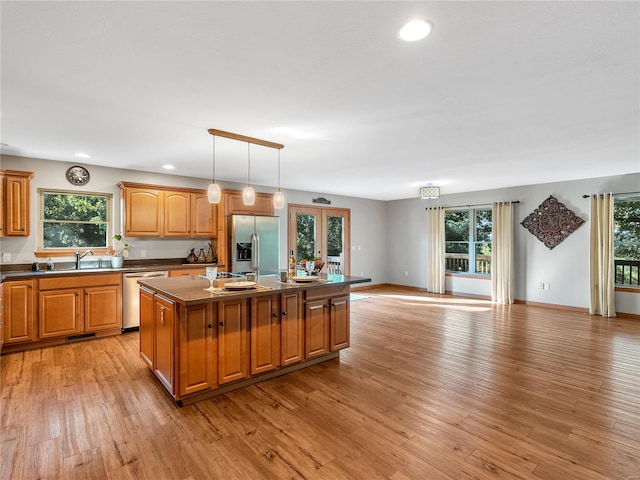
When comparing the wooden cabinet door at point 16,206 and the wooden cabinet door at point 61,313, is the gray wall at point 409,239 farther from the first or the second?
the wooden cabinet door at point 61,313

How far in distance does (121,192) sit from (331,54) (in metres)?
4.43

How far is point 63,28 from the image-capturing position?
67.7 inches

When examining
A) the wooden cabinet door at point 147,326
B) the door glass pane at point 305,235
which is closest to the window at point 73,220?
the wooden cabinet door at point 147,326

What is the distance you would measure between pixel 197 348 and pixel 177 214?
3322 mm

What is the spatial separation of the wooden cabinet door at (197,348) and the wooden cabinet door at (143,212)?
3063mm

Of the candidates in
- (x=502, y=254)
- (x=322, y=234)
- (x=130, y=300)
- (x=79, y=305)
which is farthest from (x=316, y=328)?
(x=502, y=254)

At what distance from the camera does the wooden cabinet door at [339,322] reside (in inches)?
144

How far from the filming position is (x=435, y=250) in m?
8.07

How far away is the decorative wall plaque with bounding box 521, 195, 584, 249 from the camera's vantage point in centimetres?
611

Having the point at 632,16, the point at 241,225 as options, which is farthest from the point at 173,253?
the point at 632,16

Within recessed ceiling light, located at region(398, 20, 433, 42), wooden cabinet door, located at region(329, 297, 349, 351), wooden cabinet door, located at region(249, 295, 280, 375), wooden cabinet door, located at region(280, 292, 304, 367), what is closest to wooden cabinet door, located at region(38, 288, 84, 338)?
wooden cabinet door, located at region(249, 295, 280, 375)

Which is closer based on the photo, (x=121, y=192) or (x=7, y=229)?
(x=7, y=229)

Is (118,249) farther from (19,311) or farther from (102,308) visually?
(19,311)

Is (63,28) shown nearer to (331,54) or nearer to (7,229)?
(331,54)
